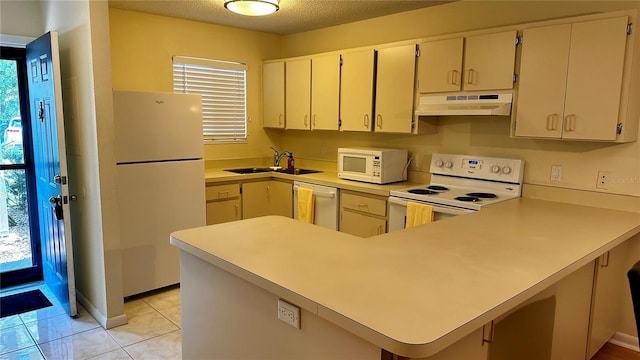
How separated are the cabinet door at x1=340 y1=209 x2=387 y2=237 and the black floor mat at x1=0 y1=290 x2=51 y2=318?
2501 millimetres

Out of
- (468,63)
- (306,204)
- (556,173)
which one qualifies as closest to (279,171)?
(306,204)

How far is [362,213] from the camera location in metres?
3.79

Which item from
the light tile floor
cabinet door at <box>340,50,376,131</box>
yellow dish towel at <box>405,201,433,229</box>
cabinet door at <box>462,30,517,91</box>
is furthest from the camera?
cabinet door at <box>340,50,376,131</box>

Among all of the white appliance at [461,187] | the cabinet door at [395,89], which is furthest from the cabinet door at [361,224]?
the cabinet door at [395,89]

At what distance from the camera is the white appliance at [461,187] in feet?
10.2

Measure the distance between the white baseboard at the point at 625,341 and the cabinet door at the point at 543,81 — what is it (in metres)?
1.43

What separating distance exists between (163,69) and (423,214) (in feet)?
9.56

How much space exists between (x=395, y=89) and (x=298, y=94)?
4.14 ft

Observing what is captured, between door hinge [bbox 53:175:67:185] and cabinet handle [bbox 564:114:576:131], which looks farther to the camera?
door hinge [bbox 53:175:67:185]

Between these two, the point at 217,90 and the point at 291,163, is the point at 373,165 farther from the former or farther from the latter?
the point at 217,90

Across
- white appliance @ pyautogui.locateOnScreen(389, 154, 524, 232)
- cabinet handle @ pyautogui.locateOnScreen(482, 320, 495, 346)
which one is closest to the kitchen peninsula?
cabinet handle @ pyautogui.locateOnScreen(482, 320, 495, 346)

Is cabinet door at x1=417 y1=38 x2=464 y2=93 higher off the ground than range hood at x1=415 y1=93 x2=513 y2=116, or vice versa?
cabinet door at x1=417 y1=38 x2=464 y2=93

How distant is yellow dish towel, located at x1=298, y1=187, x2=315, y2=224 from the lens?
13.6 feet

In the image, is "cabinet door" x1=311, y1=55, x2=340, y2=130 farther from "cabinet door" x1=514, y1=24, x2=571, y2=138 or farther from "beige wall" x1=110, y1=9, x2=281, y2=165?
"cabinet door" x1=514, y1=24, x2=571, y2=138
